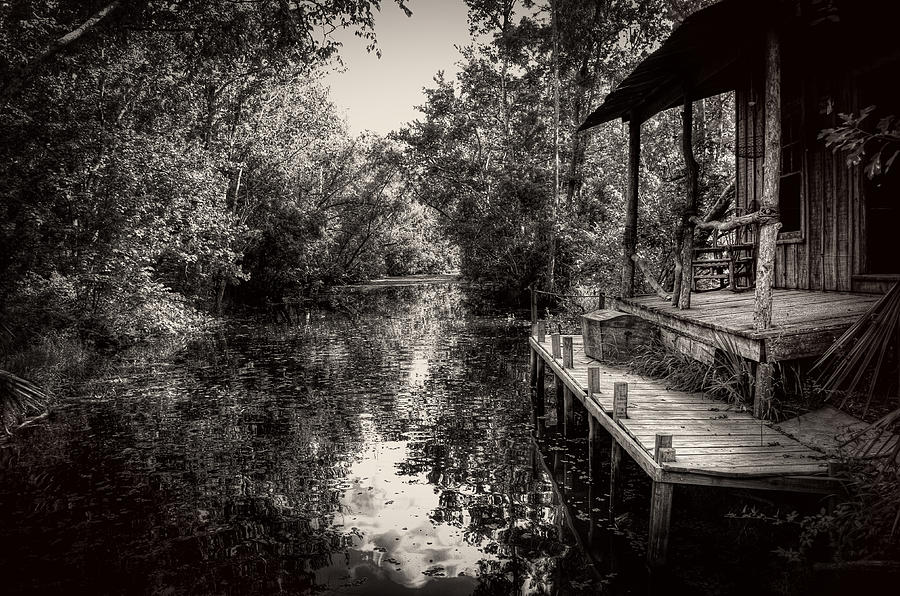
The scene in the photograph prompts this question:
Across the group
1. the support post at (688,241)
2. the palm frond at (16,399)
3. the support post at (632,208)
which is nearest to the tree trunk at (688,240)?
the support post at (688,241)

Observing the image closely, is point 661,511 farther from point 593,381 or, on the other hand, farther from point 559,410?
point 559,410

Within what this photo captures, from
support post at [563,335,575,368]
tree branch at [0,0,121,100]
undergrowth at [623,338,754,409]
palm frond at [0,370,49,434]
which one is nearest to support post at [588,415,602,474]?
undergrowth at [623,338,754,409]

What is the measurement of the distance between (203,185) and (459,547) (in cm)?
1754

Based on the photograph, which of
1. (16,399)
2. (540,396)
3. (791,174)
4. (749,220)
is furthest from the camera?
(540,396)

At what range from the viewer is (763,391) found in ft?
21.4

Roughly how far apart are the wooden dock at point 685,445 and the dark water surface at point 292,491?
4.19 ft

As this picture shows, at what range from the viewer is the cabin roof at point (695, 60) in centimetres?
671

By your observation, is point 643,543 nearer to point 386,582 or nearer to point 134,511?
point 386,582

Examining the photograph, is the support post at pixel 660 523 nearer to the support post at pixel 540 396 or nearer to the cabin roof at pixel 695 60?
the cabin roof at pixel 695 60

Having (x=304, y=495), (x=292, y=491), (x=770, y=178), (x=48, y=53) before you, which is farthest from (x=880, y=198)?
(x=48, y=53)

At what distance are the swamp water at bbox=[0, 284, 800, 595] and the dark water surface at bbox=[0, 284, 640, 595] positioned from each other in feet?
0.09

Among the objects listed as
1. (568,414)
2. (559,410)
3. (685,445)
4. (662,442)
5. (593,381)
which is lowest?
(559,410)

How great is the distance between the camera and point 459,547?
6.91 meters

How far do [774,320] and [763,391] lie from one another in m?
0.88
